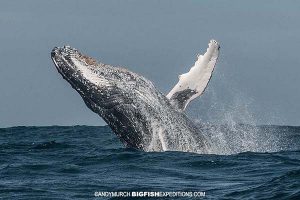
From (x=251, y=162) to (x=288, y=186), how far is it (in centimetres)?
301

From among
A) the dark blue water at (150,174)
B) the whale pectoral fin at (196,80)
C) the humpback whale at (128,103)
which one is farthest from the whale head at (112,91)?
the whale pectoral fin at (196,80)

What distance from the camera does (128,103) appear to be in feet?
41.8

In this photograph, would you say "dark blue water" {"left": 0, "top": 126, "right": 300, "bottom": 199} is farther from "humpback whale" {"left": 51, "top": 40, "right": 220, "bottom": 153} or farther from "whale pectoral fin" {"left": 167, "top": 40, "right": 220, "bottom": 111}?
"whale pectoral fin" {"left": 167, "top": 40, "right": 220, "bottom": 111}

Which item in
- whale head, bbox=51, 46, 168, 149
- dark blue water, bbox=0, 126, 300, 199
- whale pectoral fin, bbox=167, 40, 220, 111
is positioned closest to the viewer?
dark blue water, bbox=0, 126, 300, 199

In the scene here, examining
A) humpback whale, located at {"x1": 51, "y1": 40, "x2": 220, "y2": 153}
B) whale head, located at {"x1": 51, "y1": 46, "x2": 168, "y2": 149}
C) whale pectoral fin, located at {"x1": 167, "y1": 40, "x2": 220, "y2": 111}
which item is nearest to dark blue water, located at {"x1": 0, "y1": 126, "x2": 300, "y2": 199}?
humpback whale, located at {"x1": 51, "y1": 40, "x2": 220, "y2": 153}

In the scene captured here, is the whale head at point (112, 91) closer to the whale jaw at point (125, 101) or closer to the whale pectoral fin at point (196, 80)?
the whale jaw at point (125, 101)

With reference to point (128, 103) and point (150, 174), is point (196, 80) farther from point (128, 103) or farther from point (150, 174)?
point (150, 174)

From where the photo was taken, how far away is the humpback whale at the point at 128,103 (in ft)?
41.5

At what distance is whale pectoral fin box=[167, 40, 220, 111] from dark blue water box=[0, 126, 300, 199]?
1134mm

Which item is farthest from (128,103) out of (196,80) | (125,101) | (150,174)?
(150,174)

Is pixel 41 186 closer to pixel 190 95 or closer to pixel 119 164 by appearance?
pixel 119 164

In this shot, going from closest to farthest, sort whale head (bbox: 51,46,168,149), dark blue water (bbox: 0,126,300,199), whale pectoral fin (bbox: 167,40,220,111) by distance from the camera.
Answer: dark blue water (bbox: 0,126,300,199) → whale head (bbox: 51,46,168,149) → whale pectoral fin (bbox: 167,40,220,111)

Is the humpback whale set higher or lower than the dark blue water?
higher

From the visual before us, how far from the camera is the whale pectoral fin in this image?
530 inches
